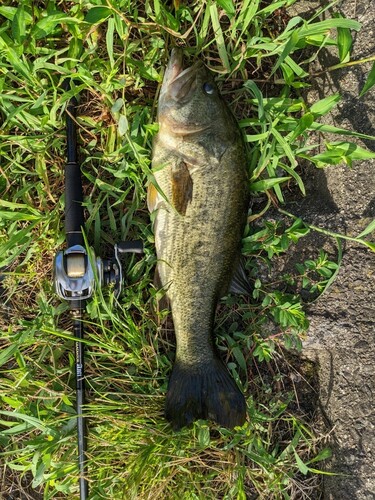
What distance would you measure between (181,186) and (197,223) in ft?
0.68

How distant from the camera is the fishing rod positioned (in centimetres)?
234

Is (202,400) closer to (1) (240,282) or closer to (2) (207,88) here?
(1) (240,282)

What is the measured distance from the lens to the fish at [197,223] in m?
2.28

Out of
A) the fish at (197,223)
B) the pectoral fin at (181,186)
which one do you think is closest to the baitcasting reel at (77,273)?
the fish at (197,223)

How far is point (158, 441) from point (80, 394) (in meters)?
0.52

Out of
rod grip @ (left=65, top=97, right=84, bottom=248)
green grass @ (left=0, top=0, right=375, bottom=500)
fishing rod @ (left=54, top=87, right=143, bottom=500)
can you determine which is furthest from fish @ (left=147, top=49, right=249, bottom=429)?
rod grip @ (left=65, top=97, right=84, bottom=248)

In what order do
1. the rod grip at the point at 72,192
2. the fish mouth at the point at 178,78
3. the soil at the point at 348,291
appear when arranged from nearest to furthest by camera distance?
the fish mouth at the point at 178,78 → the rod grip at the point at 72,192 → the soil at the point at 348,291

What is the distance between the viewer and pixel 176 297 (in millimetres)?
2494

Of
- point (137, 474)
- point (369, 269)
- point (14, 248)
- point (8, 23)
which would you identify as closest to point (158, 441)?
point (137, 474)

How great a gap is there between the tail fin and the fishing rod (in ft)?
1.63

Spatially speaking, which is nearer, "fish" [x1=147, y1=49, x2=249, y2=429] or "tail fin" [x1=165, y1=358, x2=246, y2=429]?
"fish" [x1=147, y1=49, x2=249, y2=429]

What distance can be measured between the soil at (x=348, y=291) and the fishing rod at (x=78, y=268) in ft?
3.26

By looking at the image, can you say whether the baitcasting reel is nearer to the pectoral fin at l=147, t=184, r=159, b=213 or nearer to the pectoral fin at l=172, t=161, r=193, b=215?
the pectoral fin at l=147, t=184, r=159, b=213

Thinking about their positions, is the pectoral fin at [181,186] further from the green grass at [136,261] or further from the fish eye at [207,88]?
the fish eye at [207,88]
